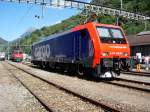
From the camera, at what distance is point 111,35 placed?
66.4ft

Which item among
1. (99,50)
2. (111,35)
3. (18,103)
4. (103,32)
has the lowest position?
(18,103)

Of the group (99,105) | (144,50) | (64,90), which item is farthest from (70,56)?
(144,50)

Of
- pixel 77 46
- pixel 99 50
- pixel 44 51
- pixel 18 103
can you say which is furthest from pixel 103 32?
pixel 44 51

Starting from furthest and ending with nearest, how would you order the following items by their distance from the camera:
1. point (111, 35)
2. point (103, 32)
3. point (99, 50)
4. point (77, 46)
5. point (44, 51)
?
point (44, 51)
point (77, 46)
point (111, 35)
point (103, 32)
point (99, 50)

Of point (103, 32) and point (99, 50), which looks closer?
point (99, 50)

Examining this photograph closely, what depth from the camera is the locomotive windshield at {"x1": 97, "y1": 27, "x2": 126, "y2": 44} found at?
19812mm

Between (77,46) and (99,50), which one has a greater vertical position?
(77,46)

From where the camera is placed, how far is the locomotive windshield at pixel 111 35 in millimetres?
19812

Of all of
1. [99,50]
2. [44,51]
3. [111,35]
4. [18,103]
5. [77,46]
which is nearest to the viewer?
[18,103]

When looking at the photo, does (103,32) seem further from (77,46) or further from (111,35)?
(77,46)

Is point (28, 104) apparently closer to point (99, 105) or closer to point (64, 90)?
point (99, 105)

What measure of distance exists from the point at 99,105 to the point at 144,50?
36479 mm

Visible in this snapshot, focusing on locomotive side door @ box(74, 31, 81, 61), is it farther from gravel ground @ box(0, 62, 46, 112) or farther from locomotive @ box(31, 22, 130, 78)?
gravel ground @ box(0, 62, 46, 112)

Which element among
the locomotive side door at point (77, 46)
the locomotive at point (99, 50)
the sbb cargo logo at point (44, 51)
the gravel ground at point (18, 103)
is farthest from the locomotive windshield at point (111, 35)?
the sbb cargo logo at point (44, 51)
